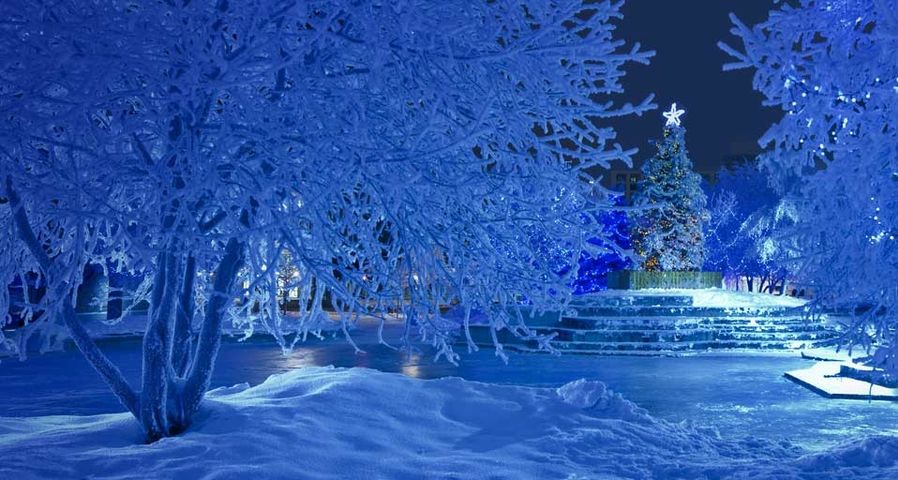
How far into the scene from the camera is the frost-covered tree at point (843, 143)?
7.31 metres

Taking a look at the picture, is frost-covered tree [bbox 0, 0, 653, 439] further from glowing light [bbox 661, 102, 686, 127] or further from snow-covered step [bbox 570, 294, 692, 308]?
glowing light [bbox 661, 102, 686, 127]

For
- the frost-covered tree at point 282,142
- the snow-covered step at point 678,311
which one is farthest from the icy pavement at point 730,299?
the frost-covered tree at point 282,142

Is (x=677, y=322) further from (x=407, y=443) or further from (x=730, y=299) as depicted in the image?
(x=407, y=443)

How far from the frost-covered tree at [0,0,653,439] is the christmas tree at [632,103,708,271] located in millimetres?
26269

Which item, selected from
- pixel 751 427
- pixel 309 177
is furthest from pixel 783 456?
pixel 309 177

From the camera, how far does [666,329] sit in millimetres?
23500

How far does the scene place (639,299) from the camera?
84.4ft

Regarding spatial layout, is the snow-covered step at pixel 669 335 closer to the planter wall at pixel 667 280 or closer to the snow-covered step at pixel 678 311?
the snow-covered step at pixel 678 311

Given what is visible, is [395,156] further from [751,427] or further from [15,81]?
[751,427]

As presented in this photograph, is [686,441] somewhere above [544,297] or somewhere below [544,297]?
below

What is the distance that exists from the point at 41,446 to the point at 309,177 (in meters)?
3.29

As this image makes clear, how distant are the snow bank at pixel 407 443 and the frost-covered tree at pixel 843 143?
1534mm

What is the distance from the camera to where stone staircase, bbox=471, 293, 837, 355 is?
22594mm

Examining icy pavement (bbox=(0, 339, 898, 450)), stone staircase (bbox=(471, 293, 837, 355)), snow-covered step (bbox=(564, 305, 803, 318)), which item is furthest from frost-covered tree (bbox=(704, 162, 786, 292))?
icy pavement (bbox=(0, 339, 898, 450))
